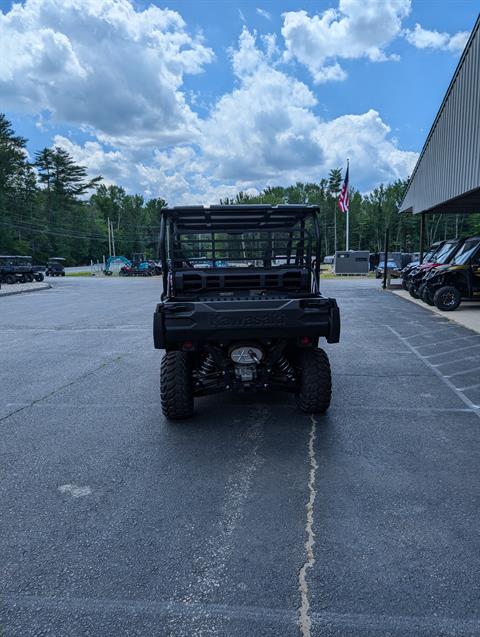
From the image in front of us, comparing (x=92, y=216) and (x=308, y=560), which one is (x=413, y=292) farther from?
(x=92, y=216)

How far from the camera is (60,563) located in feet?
9.11

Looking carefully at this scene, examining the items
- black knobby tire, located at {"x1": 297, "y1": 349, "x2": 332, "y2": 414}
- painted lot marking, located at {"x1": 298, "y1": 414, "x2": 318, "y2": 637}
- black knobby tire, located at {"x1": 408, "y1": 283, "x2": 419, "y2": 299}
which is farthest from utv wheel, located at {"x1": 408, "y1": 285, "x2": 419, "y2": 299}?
painted lot marking, located at {"x1": 298, "y1": 414, "x2": 318, "y2": 637}

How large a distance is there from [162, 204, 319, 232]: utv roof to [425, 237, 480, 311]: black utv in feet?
32.3

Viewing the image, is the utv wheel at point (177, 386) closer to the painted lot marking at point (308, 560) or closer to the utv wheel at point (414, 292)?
the painted lot marking at point (308, 560)

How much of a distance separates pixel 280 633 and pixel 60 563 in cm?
132

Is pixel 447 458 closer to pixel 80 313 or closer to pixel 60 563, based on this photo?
pixel 60 563

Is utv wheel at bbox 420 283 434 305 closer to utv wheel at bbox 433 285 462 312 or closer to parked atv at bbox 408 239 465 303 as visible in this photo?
parked atv at bbox 408 239 465 303

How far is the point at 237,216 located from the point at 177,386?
2222mm

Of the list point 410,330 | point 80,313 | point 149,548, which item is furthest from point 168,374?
point 80,313

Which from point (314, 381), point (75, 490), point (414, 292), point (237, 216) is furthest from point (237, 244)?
point (414, 292)

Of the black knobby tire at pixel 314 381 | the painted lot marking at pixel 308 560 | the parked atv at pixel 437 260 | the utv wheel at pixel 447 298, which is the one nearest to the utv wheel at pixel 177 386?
the black knobby tire at pixel 314 381

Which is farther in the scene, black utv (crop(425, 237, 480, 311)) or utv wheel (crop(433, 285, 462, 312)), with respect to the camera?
utv wheel (crop(433, 285, 462, 312))

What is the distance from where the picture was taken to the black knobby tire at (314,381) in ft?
16.6

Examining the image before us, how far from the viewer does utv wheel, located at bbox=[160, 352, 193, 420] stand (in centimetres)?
499
